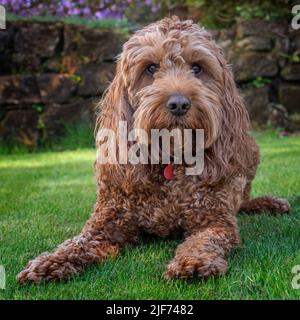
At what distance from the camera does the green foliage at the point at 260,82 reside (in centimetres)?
871

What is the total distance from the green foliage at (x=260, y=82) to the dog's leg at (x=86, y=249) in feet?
19.0

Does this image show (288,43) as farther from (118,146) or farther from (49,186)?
(118,146)

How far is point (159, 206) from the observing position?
3.21m

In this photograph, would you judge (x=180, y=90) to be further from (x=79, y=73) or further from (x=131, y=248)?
(x=79, y=73)

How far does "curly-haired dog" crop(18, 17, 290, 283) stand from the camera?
9.80ft

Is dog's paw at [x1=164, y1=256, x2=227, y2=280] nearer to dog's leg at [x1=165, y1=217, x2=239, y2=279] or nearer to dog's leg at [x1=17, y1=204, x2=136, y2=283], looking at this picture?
dog's leg at [x1=165, y1=217, x2=239, y2=279]

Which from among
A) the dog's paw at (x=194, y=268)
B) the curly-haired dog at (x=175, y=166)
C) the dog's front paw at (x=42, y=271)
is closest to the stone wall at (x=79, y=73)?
the curly-haired dog at (x=175, y=166)

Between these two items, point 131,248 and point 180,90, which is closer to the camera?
point 180,90

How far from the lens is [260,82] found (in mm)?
8734

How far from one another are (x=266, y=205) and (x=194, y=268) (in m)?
1.62

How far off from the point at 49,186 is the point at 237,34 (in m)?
4.41

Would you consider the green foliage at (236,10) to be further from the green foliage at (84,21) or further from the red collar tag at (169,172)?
the red collar tag at (169,172)

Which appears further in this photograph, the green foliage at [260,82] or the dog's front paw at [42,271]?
the green foliage at [260,82]

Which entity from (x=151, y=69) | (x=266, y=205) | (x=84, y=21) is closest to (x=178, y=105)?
(x=151, y=69)
